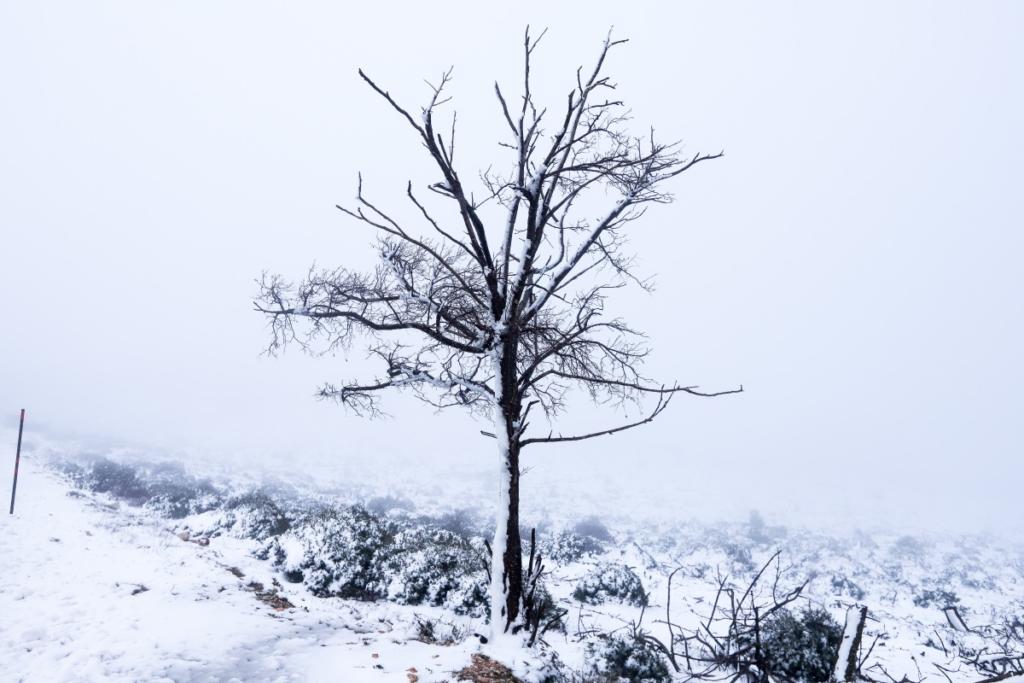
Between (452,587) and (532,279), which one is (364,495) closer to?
(452,587)

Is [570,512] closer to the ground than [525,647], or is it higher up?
closer to the ground

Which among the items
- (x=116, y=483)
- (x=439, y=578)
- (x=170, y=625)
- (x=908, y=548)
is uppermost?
(x=170, y=625)

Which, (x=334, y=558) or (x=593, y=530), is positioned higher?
(x=334, y=558)

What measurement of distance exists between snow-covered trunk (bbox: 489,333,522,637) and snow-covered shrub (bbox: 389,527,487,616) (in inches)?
139

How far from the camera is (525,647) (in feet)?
18.3

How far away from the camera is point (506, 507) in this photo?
230 inches

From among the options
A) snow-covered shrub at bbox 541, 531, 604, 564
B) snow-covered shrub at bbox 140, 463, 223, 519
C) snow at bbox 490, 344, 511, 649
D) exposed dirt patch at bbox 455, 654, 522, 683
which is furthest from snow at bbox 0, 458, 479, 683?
snow-covered shrub at bbox 140, 463, 223, 519

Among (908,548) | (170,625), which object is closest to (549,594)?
(170,625)

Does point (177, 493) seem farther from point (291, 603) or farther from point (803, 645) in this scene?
point (803, 645)

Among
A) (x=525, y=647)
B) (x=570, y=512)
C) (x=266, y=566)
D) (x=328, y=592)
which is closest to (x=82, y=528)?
(x=266, y=566)

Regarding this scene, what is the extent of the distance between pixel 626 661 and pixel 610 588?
17.7 feet

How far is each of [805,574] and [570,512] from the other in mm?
18456

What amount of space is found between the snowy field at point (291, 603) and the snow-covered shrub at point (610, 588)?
4 centimetres

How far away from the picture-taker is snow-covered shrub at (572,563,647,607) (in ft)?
38.1
